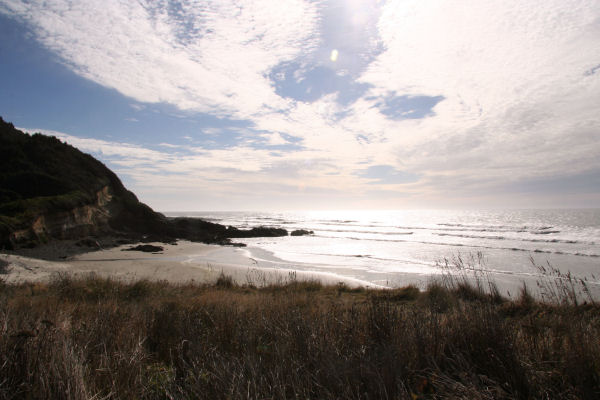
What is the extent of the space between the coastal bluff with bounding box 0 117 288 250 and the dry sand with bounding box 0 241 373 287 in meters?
3.29

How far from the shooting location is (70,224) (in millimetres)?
22203

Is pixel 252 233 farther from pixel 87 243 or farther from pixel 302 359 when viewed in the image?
pixel 302 359

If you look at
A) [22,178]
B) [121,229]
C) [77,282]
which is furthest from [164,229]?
[77,282]

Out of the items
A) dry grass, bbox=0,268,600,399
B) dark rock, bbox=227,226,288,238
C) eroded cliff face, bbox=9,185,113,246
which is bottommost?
dry grass, bbox=0,268,600,399

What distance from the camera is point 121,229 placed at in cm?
2916

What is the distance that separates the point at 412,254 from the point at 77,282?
74.1 ft

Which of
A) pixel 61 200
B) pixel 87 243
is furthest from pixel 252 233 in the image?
pixel 61 200

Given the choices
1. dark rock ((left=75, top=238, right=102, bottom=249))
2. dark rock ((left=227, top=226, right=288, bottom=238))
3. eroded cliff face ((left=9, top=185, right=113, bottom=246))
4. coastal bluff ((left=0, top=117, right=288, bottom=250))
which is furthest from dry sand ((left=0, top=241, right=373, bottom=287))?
dark rock ((left=227, top=226, right=288, bottom=238))

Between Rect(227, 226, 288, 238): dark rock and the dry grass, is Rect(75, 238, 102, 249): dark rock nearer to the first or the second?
Result: Rect(227, 226, 288, 238): dark rock

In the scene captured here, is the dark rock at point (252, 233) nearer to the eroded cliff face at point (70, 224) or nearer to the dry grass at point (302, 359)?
the eroded cliff face at point (70, 224)

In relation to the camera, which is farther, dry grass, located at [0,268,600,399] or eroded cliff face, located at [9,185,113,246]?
eroded cliff face, located at [9,185,113,246]

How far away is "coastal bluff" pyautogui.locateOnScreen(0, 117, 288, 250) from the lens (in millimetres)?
19094

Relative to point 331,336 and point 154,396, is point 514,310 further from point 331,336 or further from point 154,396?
point 154,396

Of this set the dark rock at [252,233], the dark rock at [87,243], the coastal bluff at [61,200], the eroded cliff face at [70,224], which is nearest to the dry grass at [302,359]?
the coastal bluff at [61,200]
